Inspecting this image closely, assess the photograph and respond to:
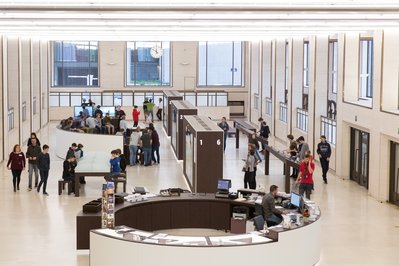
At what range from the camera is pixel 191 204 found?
658 inches

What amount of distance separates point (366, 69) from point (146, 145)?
7468 mm

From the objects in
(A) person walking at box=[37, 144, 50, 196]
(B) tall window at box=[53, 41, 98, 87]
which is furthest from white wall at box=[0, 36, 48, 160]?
(A) person walking at box=[37, 144, 50, 196]

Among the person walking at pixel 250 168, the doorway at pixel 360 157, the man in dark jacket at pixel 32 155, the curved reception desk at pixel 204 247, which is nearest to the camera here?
the curved reception desk at pixel 204 247

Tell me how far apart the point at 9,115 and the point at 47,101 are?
12.3 m

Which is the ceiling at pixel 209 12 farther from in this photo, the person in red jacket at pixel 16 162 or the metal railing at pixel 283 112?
the metal railing at pixel 283 112

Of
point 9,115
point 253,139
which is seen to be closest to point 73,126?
point 9,115

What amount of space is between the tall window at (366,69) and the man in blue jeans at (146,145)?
6.88 m

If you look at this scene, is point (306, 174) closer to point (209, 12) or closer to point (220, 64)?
point (209, 12)

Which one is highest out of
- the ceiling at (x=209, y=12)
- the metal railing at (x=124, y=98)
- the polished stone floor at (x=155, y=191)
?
the ceiling at (x=209, y=12)

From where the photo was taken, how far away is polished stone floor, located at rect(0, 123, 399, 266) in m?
15.0

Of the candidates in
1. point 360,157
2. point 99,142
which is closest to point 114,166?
point 99,142

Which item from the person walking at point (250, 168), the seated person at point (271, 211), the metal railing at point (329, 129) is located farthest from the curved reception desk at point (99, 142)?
the seated person at point (271, 211)

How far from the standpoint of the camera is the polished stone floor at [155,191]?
15016mm

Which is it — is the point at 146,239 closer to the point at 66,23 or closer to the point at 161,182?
the point at 66,23
